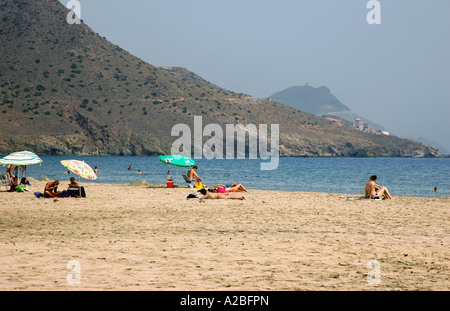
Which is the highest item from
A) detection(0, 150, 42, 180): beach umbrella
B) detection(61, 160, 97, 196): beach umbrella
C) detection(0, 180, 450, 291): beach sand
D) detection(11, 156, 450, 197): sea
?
detection(0, 150, 42, 180): beach umbrella

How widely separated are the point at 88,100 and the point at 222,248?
104785 millimetres

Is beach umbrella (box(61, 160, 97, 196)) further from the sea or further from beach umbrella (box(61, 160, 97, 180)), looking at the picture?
the sea

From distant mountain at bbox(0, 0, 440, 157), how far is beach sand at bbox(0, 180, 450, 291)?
84.0 metres

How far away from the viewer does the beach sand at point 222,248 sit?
669cm

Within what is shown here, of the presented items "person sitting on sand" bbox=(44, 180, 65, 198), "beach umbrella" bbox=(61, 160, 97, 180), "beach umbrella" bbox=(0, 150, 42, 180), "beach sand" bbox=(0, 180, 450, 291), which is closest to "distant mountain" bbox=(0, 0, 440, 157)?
"beach umbrella" bbox=(0, 150, 42, 180)

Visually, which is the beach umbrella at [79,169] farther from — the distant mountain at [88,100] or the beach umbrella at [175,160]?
the distant mountain at [88,100]

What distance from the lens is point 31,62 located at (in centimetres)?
11194

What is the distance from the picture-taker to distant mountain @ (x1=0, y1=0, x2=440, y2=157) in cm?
10050

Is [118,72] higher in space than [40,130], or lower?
higher

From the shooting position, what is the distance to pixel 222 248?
9109 millimetres

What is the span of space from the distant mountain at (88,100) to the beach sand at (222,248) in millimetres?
83953

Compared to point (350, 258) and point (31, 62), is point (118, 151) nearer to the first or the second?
point (31, 62)

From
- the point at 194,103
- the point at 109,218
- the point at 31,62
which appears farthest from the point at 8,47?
the point at 109,218
